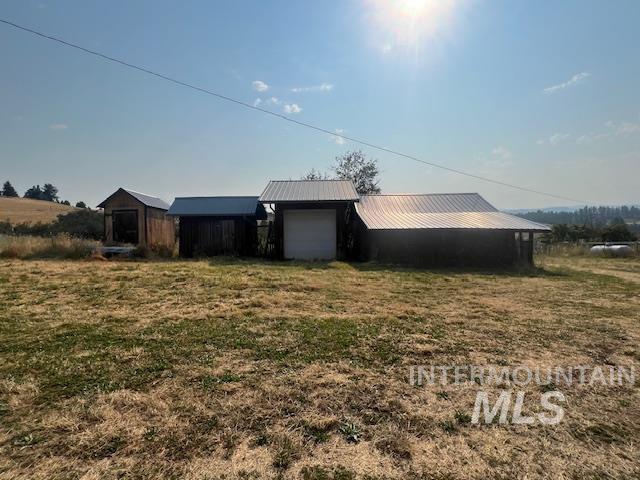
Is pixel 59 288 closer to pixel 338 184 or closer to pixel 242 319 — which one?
pixel 242 319

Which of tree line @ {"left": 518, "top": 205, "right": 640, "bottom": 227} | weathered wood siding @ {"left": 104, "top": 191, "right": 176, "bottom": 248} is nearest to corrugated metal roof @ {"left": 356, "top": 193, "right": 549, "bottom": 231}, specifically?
weathered wood siding @ {"left": 104, "top": 191, "right": 176, "bottom": 248}

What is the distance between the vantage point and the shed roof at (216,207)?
644 inches

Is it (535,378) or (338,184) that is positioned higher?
(338,184)

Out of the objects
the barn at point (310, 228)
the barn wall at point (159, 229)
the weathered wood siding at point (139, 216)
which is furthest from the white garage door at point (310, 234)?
the weathered wood siding at point (139, 216)

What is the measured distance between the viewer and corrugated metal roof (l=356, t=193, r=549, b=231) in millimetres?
14102

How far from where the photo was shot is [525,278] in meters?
11.0

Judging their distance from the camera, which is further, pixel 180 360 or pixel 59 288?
pixel 59 288

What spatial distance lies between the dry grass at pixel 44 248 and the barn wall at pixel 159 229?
3648mm

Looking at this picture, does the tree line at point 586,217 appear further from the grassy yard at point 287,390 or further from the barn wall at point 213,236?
the grassy yard at point 287,390

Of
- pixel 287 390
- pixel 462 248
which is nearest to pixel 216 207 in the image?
pixel 462 248

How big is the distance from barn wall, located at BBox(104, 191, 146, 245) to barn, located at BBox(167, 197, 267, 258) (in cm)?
330

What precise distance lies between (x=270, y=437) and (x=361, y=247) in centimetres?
1353

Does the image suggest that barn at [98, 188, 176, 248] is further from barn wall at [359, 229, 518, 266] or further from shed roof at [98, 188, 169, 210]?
barn wall at [359, 229, 518, 266]

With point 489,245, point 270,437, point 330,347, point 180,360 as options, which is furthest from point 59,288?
point 489,245
